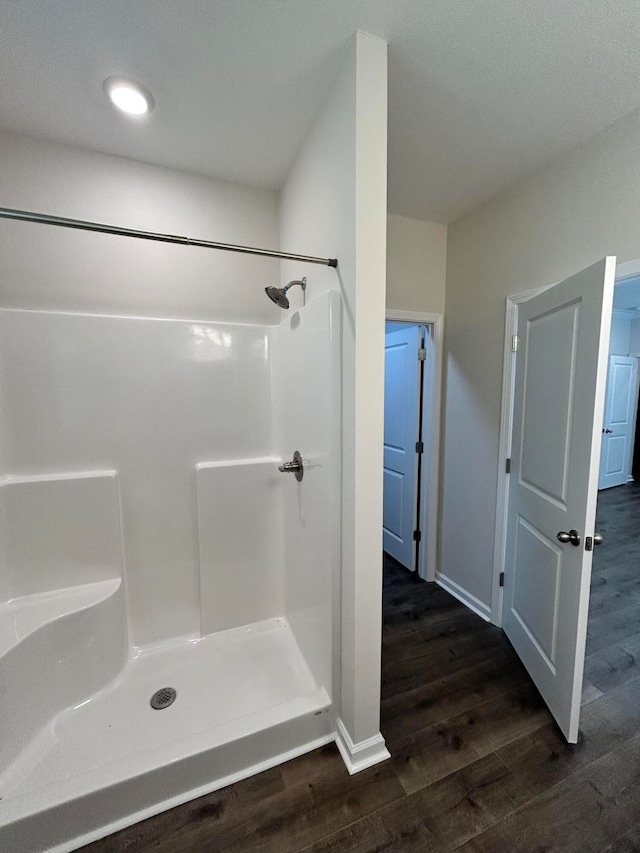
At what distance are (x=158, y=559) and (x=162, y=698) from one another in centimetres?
62

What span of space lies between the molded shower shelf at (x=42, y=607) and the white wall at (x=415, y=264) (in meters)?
2.30

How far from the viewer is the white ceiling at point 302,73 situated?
3.38 ft

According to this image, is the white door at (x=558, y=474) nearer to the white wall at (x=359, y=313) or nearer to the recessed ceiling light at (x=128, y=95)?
the white wall at (x=359, y=313)

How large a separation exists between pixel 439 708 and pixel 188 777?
3.59ft

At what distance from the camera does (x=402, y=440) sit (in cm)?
281

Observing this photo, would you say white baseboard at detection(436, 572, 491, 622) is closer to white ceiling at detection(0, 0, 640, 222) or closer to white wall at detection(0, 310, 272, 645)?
white wall at detection(0, 310, 272, 645)

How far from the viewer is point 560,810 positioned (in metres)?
1.19

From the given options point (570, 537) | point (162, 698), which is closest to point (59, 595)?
point (162, 698)

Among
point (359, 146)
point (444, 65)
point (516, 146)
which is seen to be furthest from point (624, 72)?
point (359, 146)

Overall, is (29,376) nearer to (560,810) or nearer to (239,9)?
(239,9)

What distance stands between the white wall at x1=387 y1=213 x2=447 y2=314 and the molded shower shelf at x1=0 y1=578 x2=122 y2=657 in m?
2.30

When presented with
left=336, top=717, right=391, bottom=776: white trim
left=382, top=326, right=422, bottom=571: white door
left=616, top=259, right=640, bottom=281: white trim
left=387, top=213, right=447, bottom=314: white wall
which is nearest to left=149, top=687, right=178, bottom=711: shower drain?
left=336, top=717, right=391, bottom=776: white trim

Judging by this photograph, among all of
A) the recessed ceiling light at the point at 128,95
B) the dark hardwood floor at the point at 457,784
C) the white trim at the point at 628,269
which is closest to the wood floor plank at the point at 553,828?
the dark hardwood floor at the point at 457,784

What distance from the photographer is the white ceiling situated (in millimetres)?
1030
